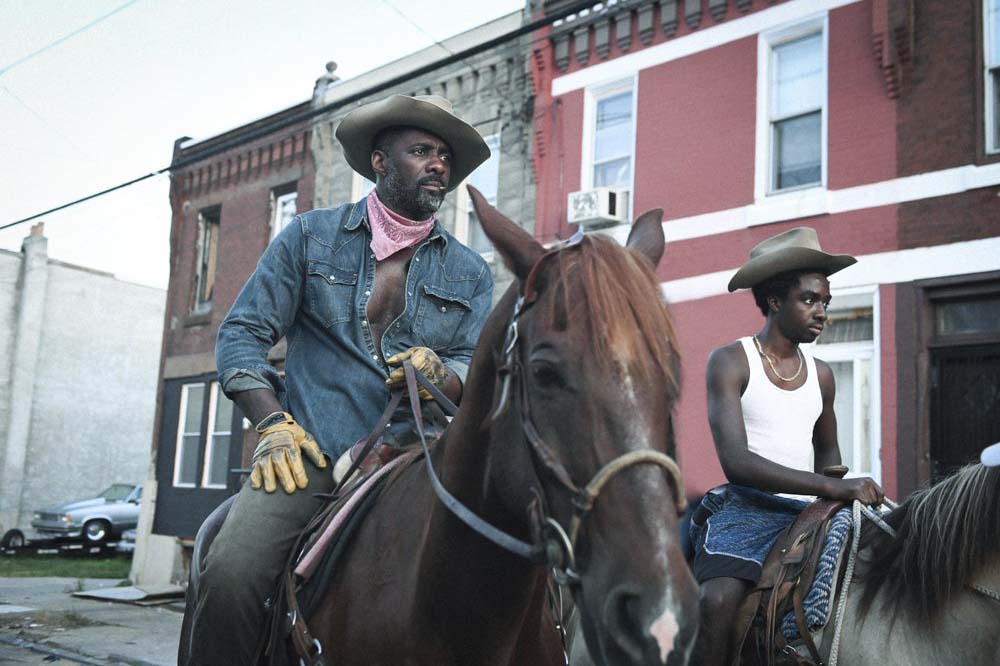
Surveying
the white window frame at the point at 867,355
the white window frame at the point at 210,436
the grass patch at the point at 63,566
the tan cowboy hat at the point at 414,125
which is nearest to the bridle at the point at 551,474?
the tan cowboy hat at the point at 414,125

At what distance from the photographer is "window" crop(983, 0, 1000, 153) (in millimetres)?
9352

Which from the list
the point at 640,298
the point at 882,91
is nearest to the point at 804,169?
the point at 882,91

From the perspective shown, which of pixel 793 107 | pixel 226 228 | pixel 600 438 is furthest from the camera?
pixel 226 228

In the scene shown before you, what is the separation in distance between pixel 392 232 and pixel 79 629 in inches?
394

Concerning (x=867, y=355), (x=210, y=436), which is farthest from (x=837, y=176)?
(x=210, y=436)

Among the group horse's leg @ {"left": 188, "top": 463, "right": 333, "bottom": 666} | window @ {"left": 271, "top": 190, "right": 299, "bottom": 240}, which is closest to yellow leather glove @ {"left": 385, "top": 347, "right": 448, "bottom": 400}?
horse's leg @ {"left": 188, "top": 463, "right": 333, "bottom": 666}

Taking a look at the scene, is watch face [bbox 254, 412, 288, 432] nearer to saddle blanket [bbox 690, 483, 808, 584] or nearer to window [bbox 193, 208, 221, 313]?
saddle blanket [bbox 690, 483, 808, 584]

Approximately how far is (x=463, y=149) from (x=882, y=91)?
8.24 meters

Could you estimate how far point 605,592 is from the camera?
170 centimetres

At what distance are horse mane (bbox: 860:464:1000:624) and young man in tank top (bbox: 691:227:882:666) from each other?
221mm

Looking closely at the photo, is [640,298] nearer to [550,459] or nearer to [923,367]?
[550,459]

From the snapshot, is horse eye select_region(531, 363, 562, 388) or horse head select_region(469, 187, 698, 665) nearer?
horse head select_region(469, 187, 698, 665)

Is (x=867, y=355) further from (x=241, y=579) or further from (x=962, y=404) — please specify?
(x=241, y=579)

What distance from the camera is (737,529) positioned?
3969mm
